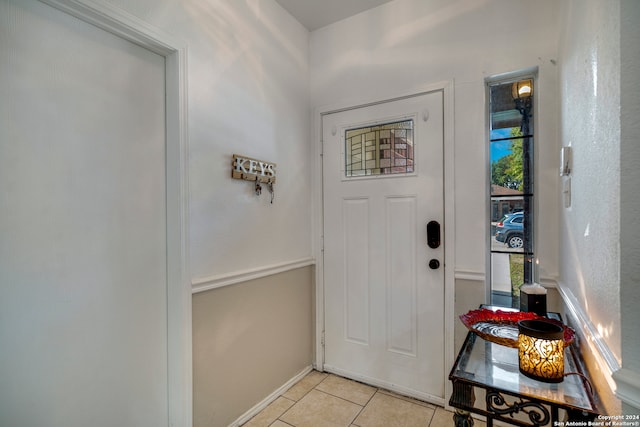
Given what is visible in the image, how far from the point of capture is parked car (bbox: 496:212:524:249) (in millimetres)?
1857

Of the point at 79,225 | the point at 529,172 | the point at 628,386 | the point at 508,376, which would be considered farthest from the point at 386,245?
the point at 79,225

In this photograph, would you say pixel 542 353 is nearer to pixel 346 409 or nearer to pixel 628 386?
pixel 628 386

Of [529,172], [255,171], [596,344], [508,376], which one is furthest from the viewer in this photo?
[255,171]

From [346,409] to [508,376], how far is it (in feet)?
4.11

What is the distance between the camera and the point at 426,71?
80.4 inches

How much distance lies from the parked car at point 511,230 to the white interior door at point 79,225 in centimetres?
192

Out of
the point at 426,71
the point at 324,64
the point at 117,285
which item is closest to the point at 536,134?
the point at 426,71

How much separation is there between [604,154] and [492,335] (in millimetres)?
713

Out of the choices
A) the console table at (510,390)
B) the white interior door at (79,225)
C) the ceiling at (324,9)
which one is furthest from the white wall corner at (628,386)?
the ceiling at (324,9)

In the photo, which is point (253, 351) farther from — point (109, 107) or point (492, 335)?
point (109, 107)

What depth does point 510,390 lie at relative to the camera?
0.94 meters

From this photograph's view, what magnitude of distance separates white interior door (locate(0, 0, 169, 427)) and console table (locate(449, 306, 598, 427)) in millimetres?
1374

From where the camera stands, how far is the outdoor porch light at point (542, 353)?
95 cm

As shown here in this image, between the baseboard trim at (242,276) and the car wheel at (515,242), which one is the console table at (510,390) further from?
the baseboard trim at (242,276)
